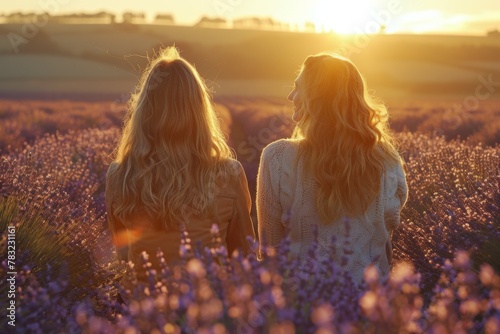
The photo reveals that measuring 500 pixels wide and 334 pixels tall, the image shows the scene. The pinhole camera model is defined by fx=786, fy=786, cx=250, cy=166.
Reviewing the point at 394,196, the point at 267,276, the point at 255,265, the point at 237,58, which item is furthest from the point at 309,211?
the point at 237,58

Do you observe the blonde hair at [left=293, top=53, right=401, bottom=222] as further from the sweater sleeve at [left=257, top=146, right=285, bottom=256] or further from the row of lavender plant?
the row of lavender plant

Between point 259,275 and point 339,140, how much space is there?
126 centimetres

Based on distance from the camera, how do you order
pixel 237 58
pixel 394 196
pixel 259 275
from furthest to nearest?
pixel 237 58 < pixel 394 196 < pixel 259 275

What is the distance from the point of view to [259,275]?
2.29 m

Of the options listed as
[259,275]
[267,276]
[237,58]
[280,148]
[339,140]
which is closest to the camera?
[267,276]

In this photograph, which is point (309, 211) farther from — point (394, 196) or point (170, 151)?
point (170, 151)

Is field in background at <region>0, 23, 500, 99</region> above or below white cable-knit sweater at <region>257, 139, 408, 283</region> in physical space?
below

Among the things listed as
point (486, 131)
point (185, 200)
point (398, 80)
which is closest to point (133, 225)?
point (185, 200)

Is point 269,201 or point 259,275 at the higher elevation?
point 259,275

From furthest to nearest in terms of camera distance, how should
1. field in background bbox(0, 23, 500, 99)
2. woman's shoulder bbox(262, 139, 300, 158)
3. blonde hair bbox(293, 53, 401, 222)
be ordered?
field in background bbox(0, 23, 500, 99) < woman's shoulder bbox(262, 139, 300, 158) < blonde hair bbox(293, 53, 401, 222)

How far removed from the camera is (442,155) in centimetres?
661

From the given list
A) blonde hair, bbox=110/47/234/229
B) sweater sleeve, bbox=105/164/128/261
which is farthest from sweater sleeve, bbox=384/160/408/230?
sweater sleeve, bbox=105/164/128/261

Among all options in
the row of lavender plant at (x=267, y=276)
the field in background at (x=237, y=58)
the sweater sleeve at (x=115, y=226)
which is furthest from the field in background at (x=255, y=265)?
the field in background at (x=237, y=58)

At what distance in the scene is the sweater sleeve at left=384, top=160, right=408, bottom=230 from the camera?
3.57 m
